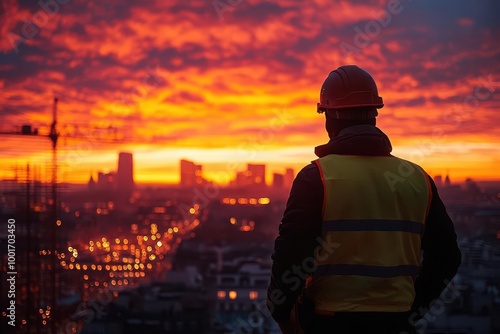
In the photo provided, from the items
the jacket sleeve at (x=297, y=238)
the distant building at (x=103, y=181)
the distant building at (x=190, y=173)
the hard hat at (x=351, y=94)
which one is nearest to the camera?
the jacket sleeve at (x=297, y=238)

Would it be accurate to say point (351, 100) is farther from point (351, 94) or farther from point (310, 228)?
point (310, 228)

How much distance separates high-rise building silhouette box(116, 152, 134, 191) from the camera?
1277 cm

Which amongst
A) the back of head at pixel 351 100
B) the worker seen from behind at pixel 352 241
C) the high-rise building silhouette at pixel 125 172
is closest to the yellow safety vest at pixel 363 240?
the worker seen from behind at pixel 352 241

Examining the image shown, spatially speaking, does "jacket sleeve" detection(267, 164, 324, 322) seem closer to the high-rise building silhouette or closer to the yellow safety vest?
the yellow safety vest

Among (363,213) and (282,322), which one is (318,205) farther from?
(282,322)

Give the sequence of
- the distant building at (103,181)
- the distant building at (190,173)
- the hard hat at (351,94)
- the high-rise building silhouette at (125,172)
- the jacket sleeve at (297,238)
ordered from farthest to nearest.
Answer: the distant building at (190,173), the high-rise building silhouette at (125,172), the distant building at (103,181), the hard hat at (351,94), the jacket sleeve at (297,238)

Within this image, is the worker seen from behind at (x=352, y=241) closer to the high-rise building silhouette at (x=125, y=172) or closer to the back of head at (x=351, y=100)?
the back of head at (x=351, y=100)

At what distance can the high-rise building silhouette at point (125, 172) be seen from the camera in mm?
12766

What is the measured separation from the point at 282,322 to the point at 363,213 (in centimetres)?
28

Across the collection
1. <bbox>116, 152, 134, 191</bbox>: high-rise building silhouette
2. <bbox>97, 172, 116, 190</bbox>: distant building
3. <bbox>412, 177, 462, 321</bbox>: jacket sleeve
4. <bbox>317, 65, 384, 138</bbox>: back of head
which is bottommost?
<bbox>412, 177, 462, 321</bbox>: jacket sleeve

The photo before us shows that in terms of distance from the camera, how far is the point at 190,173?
51.8ft

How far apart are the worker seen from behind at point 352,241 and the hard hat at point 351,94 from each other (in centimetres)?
6

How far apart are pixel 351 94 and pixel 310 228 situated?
32 centimetres

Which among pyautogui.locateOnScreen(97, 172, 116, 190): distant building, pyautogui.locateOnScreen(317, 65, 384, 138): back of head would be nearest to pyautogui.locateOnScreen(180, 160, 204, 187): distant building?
pyautogui.locateOnScreen(97, 172, 116, 190): distant building
